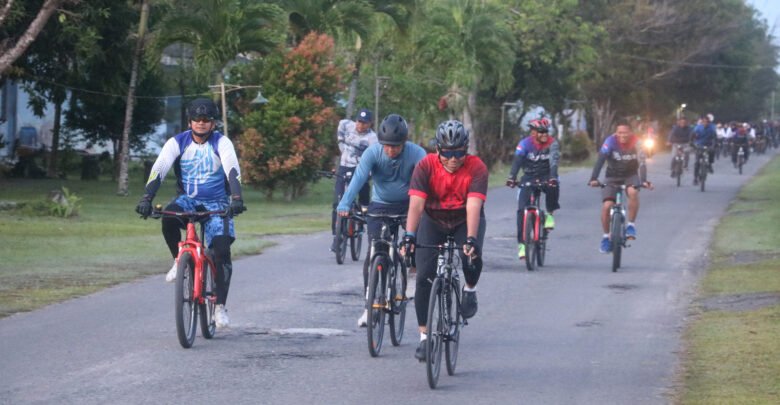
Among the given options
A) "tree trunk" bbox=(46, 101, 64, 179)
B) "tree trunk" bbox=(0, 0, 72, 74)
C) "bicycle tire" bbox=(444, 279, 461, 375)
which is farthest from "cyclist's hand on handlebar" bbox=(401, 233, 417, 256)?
"tree trunk" bbox=(46, 101, 64, 179)

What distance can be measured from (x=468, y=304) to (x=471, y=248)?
0.78 metres

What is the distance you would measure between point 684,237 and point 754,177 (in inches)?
953

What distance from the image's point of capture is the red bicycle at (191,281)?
1007cm

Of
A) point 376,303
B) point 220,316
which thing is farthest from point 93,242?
point 376,303

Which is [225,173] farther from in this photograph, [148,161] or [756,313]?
[148,161]

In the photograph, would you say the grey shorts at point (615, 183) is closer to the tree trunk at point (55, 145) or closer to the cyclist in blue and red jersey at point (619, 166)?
the cyclist in blue and red jersey at point (619, 166)

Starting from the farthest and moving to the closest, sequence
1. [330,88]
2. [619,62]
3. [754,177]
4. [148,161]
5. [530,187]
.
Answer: [619,62] → [754,177] → [148,161] → [330,88] → [530,187]

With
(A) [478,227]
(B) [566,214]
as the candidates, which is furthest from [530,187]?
(B) [566,214]

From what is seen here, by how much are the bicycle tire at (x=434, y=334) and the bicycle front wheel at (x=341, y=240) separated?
298 inches

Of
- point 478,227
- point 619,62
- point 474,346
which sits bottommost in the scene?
point 474,346

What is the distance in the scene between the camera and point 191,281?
10.3 meters

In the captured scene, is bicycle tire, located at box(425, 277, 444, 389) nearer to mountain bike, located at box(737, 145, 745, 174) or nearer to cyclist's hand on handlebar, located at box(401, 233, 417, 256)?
cyclist's hand on handlebar, located at box(401, 233, 417, 256)

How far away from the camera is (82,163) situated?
4000 centimetres

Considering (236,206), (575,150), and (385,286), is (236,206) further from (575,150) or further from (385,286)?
(575,150)
